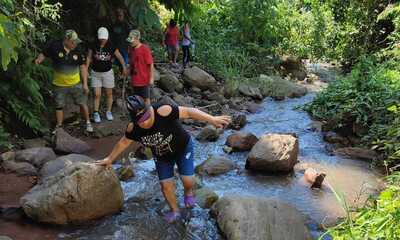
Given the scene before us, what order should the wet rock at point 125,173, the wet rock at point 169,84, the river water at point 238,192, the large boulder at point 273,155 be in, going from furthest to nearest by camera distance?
the wet rock at point 169,84 < the large boulder at point 273,155 < the wet rock at point 125,173 < the river water at point 238,192

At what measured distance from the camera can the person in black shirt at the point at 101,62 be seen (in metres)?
8.20

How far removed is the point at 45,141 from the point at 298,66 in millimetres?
9643

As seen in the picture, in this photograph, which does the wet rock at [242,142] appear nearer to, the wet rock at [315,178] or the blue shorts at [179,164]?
the wet rock at [315,178]

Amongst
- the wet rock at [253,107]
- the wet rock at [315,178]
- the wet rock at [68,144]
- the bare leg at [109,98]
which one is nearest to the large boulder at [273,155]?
the wet rock at [315,178]

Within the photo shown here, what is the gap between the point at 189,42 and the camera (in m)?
13.4

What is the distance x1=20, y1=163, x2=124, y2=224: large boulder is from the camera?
524 cm

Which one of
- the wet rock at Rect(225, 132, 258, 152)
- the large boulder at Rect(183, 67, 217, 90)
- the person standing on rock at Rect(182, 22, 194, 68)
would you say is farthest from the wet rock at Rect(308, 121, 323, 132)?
the person standing on rock at Rect(182, 22, 194, 68)

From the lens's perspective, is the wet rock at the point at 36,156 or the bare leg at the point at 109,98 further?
the bare leg at the point at 109,98

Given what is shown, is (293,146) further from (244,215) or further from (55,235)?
(55,235)

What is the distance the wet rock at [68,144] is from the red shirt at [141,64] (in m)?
1.55

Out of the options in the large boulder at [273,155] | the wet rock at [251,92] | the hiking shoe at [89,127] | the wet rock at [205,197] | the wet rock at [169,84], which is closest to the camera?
the wet rock at [205,197]

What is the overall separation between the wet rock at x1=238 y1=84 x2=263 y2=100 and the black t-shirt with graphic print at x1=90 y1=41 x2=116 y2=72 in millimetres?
4763

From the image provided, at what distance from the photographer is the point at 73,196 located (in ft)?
17.2


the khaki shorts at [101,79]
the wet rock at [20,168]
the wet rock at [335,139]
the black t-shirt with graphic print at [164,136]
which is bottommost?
the wet rock at [20,168]
